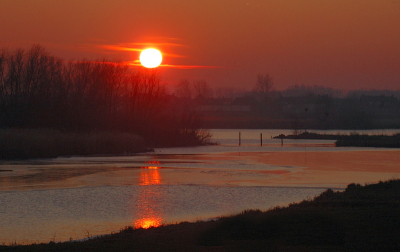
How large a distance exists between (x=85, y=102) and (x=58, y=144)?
13.0m

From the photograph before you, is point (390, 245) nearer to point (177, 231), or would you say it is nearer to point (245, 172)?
point (177, 231)

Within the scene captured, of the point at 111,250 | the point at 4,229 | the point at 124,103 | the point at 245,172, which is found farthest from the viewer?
the point at 124,103

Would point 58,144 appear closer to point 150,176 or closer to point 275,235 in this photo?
point 150,176

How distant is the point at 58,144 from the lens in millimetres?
36125

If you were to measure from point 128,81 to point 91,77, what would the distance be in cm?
748

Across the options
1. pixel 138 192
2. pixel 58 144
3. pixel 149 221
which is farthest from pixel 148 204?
pixel 58 144

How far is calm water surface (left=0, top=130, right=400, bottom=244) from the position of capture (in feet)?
37.2

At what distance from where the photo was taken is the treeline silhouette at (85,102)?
44906mm

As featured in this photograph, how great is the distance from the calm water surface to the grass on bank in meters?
6.71

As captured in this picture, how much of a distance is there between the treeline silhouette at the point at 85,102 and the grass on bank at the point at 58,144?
193 inches

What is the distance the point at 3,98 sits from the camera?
4700 centimetres

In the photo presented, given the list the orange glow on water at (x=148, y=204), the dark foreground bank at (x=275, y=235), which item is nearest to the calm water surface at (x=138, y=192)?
the orange glow on water at (x=148, y=204)

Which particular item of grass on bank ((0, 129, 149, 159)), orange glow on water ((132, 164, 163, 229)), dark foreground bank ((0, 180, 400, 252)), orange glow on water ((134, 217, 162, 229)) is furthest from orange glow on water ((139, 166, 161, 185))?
grass on bank ((0, 129, 149, 159))

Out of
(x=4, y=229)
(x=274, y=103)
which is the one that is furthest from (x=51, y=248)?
(x=274, y=103)
